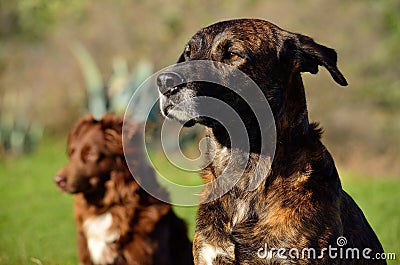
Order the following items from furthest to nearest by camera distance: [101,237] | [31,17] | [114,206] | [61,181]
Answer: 1. [31,17]
2. [114,206]
3. [61,181]
4. [101,237]

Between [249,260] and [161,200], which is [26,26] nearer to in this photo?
[161,200]

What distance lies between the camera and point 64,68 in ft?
87.3

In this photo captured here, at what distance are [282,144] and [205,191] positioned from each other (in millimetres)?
564

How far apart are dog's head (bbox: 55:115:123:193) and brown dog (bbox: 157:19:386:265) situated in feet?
9.74

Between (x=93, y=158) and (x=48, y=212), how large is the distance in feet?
15.9

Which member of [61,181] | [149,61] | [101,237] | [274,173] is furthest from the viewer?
[149,61]

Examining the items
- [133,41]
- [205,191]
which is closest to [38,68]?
[133,41]

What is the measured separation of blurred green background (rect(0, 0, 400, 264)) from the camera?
20.5 m

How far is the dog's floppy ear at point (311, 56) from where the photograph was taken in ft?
14.0

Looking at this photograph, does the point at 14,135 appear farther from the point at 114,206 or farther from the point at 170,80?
the point at 170,80

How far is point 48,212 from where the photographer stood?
465 inches

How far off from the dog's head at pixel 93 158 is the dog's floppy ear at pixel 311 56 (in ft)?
11.1

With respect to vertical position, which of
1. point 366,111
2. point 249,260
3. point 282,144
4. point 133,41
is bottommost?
point 249,260

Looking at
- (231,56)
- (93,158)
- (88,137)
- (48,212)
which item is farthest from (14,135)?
(231,56)
